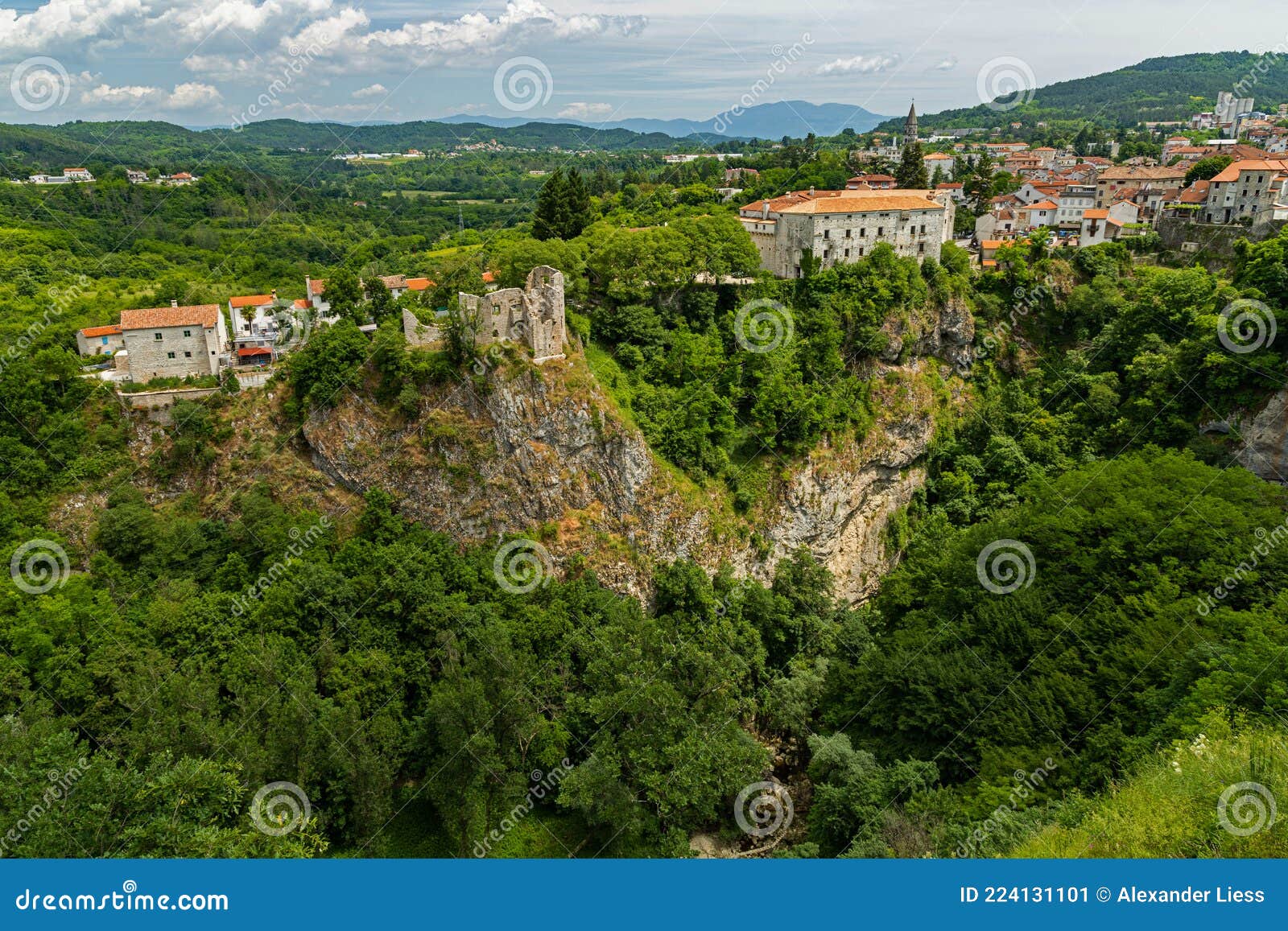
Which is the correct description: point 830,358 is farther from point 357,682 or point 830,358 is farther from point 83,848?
point 83,848

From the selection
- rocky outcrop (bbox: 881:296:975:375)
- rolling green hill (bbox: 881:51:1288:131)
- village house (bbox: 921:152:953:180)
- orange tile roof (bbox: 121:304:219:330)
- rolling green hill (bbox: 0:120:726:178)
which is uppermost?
rolling green hill (bbox: 881:51:1288:131)

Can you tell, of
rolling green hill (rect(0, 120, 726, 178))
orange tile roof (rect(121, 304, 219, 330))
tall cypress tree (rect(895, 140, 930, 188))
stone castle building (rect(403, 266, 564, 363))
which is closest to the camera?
stone castle building (rect(403, 266, 564, 363))

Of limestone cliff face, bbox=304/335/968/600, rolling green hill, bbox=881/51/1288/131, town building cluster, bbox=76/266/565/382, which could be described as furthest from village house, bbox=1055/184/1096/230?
rolling green hill, bbox=881/51/1288/131

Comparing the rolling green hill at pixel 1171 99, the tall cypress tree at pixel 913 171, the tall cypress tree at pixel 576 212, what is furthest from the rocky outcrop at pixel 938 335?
the rolling green hill at pixel 1171 99

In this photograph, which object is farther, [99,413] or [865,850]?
[99,413]

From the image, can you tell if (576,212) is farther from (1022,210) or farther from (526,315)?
(1022,210)

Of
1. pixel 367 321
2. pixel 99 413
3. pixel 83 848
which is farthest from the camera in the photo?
pixel 367 321

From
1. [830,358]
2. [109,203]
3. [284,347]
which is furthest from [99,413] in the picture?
[109,203]

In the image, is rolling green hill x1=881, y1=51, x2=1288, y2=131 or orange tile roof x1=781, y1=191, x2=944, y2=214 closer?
orange tile roof x1=781, y1=191, x2=944, y2=214

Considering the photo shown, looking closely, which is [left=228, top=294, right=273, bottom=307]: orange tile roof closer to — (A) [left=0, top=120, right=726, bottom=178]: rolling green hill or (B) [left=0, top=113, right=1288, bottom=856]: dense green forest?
(B) [left=0, top=113, right=1288, bottom=856]: dense green forest
